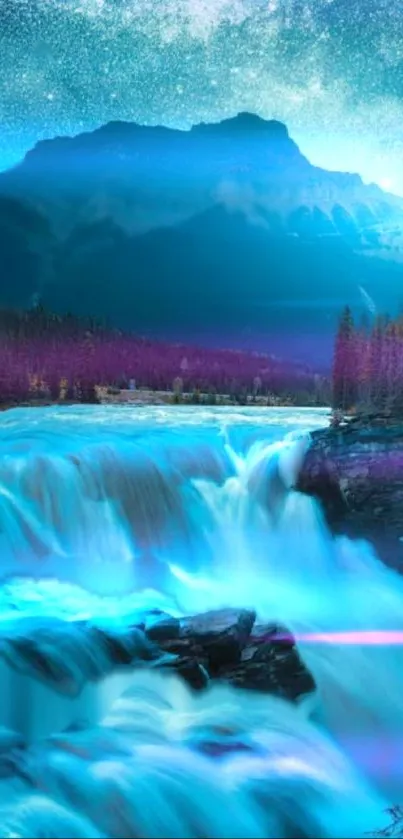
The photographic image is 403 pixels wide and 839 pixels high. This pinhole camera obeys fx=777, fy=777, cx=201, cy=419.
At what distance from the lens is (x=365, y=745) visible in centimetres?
253

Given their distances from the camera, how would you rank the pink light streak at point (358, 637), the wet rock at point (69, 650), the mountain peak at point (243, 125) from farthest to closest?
the mountain peak at point (243, 125) → the pink light streak at point (358, 637) → the wet rock at point (69, 650)

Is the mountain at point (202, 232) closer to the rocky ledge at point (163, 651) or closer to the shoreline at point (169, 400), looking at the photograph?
the shoreline at point (169, 400)

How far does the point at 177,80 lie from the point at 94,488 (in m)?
1.50

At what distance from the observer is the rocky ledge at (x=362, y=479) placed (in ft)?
9.55

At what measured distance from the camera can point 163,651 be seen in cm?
251

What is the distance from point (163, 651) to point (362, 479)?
100 centimetres

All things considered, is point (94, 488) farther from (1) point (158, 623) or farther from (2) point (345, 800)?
(2) point (345, 800)

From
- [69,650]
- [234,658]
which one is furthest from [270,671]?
[69,650]

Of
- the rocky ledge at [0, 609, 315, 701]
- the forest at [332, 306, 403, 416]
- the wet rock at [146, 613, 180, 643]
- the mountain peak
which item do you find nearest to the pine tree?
the forest at [332, 306, 403, 416]

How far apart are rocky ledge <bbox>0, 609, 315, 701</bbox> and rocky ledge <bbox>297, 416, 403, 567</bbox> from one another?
55 cm

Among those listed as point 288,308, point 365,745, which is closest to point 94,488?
point 288,308

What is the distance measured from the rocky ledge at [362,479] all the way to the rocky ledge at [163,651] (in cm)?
55

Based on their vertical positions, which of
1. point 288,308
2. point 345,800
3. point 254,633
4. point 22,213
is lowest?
point 345,800

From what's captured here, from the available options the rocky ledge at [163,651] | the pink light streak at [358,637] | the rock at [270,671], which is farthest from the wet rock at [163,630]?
the pink light streak at [358,637]
